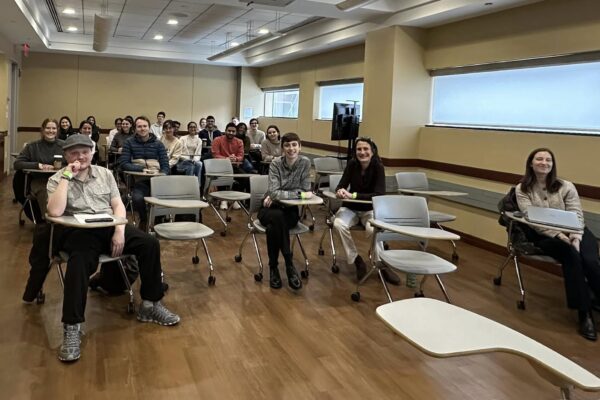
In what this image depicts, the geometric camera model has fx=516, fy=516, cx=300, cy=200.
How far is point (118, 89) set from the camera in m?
13.7

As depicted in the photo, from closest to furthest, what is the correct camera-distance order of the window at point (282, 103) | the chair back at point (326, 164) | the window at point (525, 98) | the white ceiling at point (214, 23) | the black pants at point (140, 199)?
the window at point (525, 98)
the black pants at point (140, 199)
the white ceiling at point (214, 23)
the chair back at point (326, 164)
the window at point (282, 103)

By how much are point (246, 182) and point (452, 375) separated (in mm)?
5329

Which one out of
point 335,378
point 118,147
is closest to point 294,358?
point 335,378

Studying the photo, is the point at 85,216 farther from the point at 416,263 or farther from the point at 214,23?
the point at 214,23

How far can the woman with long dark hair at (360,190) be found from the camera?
4641 millimetres

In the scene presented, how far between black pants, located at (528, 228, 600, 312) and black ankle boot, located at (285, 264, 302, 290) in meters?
2.01

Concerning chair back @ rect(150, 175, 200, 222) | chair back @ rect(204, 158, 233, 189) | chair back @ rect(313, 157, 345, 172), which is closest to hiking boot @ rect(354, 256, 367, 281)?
chair back @ rect(150, 175, 200, 222)

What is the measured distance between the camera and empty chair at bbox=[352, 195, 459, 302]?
140 inches

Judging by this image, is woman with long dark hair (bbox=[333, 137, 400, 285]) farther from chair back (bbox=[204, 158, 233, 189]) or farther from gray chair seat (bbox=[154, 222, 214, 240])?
chair back (bbox=[204, 158, 233, 189])

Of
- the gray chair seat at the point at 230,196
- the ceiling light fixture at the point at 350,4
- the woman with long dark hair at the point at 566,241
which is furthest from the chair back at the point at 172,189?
the ceiling light fixture at the point at 350,4

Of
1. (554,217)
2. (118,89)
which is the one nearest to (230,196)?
(554,217)

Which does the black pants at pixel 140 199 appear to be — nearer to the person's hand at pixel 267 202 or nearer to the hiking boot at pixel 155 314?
the person's hand at pixel 267 202

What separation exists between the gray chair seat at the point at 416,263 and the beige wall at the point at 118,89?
37.9 feet

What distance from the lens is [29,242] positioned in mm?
5613
